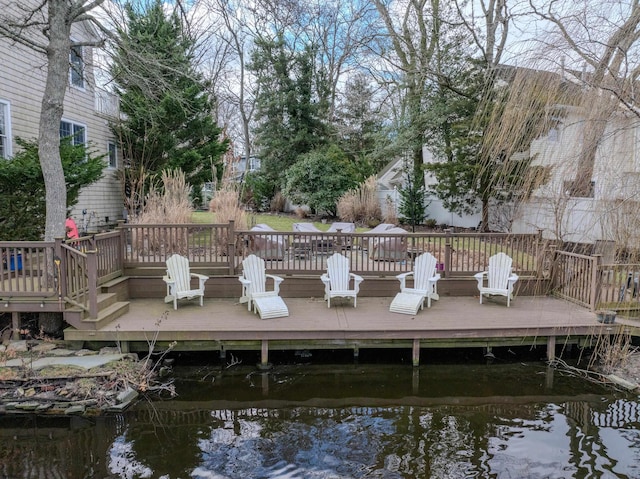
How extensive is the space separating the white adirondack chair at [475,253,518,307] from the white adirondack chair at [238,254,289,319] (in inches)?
123

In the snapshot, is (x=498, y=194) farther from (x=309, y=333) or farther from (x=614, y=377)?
(x=309, y=333)

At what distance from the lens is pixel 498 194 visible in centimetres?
612

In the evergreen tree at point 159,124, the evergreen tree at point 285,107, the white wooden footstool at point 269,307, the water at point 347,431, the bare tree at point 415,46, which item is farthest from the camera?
the evergreen tree at point 285,107

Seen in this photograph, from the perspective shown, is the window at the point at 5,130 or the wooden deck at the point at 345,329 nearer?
the wooden deck at the point at 345,329

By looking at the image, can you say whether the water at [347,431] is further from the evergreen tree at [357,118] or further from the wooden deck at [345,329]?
the evergreen tree at [357,118]

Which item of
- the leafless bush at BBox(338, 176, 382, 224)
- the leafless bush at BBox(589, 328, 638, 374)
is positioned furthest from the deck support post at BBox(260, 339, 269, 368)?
the leafless bush at BBox(338, 176, 382, 224)

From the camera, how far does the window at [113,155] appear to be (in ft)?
46.8

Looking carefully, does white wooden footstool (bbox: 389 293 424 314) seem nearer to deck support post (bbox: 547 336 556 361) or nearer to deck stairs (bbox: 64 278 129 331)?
deck support post (bbox: 547 336 556 361)

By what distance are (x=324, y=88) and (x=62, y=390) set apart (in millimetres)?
19596

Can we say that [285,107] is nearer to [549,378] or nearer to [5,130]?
[5,130]

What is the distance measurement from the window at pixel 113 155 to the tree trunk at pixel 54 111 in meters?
8.59

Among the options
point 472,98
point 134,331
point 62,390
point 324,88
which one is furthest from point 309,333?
point 324,88

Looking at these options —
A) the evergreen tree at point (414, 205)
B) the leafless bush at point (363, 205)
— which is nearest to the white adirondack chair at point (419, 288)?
the leafless bush at point (363, 205)

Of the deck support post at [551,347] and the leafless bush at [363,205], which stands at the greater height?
the leafless bush at [363,205]
